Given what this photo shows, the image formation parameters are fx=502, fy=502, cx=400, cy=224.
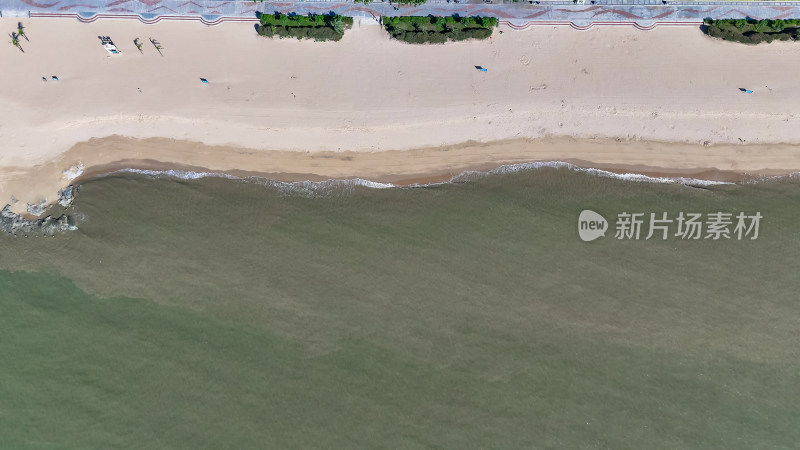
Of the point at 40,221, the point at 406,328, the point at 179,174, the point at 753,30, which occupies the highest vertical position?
the point at 753,30

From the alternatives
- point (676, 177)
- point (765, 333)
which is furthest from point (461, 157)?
point (765, 333)

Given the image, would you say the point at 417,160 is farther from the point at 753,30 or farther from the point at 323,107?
the point at 753,30

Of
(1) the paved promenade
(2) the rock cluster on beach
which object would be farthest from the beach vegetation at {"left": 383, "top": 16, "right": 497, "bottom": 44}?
(2) the rock cluster on beach

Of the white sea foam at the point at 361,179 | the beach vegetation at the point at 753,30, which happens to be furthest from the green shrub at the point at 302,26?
the beach vegetation at the point at 753,30

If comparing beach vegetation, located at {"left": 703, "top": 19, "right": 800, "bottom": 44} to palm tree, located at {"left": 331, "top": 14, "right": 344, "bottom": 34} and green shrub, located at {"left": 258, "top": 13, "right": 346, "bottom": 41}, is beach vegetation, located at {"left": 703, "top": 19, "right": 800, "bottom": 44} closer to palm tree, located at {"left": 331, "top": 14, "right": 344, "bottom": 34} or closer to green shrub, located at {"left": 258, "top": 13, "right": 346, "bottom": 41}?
palm tree, located at {"left": 331, "top": 14, "right": 344, "bottom": 34}

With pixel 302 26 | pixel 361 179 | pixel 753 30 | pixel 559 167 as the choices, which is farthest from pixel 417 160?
pixel 753 30
